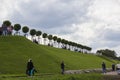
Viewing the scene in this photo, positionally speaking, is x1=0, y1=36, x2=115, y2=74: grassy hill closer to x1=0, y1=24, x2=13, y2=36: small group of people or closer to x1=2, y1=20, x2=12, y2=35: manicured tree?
x1=0, y1=24, x2=13, y2=36: small group of people

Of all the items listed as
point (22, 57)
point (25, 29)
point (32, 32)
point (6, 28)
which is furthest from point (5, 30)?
point (32, 32)

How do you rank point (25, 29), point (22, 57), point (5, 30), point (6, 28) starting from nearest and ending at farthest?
point (22, 57), point (6, 28), point (5, 30), point (25, 29)

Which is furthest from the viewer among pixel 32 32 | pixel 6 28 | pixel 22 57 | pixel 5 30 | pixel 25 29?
pixel 32 32

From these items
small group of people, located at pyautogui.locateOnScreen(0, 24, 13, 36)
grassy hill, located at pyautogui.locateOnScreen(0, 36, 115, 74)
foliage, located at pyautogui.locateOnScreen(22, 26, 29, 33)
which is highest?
foliage, located at pyautogui.locateOnScreen(22, 26, 29, 33)

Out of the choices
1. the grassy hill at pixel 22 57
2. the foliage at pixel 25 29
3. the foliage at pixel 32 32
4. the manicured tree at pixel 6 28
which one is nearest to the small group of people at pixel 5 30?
the manicured tree at pixel 6 28

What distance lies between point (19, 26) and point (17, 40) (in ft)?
42.5

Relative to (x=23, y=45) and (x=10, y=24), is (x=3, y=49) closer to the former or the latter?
(x=23, y=45)

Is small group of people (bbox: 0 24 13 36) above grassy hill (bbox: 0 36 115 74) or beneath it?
above

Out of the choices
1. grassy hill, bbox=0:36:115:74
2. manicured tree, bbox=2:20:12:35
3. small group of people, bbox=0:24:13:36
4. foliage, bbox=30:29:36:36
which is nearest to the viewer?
grassy hill, bbox=0:36:115:74

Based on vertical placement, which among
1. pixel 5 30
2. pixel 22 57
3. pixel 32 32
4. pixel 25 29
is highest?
pixel 32 32

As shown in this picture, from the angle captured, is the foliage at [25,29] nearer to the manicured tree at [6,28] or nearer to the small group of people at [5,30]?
the manicured tree at [6,28]

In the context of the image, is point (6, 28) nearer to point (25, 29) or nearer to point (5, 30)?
point (5, 30)

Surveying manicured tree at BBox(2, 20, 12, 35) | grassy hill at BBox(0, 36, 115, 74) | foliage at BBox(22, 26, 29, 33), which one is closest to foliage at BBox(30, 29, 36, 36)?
foliage at BBox(22, 26, 29, 33)

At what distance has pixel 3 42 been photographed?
4574 inches
